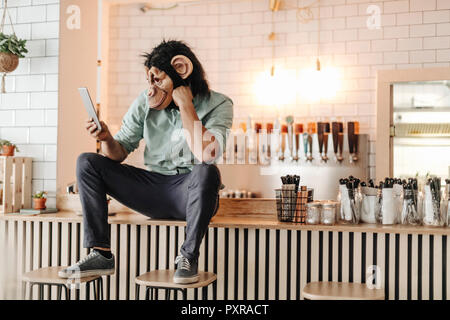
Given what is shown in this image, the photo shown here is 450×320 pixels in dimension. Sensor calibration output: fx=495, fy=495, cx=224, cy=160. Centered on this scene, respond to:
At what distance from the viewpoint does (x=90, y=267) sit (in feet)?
7.16

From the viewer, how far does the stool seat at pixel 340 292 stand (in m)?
1.86

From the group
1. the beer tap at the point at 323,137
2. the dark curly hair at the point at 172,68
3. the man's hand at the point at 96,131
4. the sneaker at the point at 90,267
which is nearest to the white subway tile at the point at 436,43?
the beer tap at the point at 323,137

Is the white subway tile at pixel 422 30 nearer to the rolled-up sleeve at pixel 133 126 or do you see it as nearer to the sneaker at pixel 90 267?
the rolled-up sleeve at pixel 133 126

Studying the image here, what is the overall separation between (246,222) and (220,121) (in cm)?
51

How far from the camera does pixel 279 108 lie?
4.89 metres

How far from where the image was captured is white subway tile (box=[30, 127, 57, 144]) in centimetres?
302

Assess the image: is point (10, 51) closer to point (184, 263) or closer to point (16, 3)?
point (16, 3)

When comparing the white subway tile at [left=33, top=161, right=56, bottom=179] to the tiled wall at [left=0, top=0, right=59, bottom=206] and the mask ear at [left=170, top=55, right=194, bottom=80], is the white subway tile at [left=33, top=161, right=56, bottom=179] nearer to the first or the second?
the tiled wall at [left=0, top=0, right=59, bottom=206]

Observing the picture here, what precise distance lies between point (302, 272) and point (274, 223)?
0.27 metres

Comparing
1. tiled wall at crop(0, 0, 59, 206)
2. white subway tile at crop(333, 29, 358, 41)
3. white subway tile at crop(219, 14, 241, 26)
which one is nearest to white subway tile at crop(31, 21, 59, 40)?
tiled wall at crop(0, 0, 59, 206)

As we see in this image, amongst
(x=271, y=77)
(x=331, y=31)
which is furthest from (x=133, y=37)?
(x=331, y=31)

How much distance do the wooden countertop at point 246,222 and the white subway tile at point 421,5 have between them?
2.99 meters

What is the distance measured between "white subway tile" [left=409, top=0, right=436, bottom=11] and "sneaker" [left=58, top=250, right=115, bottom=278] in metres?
3.74
